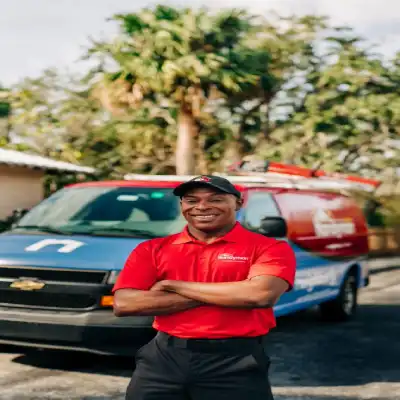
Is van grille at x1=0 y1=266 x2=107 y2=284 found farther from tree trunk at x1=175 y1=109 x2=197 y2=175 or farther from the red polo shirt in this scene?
tree trunk at x1=175 y1=109 x2=197 y2=175

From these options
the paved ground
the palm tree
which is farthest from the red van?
the palm tree

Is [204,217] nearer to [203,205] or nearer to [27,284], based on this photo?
[203,205]

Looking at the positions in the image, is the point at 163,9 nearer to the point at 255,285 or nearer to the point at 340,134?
the point at 340,134

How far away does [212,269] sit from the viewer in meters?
3.53

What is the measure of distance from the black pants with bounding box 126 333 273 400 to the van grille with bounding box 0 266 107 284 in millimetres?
3693

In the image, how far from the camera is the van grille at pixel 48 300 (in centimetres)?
712

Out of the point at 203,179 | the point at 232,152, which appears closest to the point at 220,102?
the point at 232,152

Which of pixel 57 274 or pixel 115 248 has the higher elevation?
pixel 115 248

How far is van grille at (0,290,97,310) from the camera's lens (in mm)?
7125

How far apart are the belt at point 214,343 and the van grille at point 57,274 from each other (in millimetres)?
3700

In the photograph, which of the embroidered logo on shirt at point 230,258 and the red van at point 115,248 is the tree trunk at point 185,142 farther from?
the embroidered logo on shirt at point 230,258

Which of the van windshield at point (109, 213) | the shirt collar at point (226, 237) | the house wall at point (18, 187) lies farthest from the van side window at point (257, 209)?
the house wall at point (18, 187)

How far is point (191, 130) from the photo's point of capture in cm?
2573

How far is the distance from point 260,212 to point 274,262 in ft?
18.8
